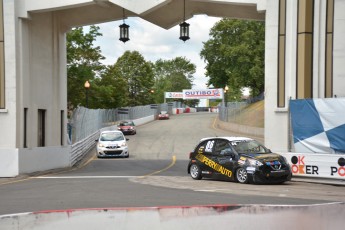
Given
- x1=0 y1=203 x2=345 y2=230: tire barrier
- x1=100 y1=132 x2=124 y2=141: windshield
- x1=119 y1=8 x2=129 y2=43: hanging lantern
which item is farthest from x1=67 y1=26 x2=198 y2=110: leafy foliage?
x1=0 y1=203 x2=345 y2=230: tire barrier

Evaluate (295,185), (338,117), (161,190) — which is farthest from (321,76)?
(161,190)

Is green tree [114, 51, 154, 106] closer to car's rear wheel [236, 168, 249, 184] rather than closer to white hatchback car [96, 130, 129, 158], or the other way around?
white hatchback car [96, 130, 129, 158]

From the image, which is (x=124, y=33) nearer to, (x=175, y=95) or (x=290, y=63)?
(x=290, y=63)

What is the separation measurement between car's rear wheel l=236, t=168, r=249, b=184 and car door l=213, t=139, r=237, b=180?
282 millimetres

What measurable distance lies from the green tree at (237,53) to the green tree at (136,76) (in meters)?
32.2

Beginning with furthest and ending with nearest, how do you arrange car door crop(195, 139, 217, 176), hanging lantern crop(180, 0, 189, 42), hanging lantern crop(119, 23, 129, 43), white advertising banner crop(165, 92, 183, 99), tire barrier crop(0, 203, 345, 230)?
white advertising banner crop(165, 92, 183, 99), hanging lantern crop(119, 23, 129, 43), hanging lantern crop(180, 0, 189, 42), car door crop(195, 139, 217, 176), tire barrier crop(0, 203, 345, 230)

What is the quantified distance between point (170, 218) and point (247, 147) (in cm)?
1113

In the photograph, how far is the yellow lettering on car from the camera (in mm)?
17578

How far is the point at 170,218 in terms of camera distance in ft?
22.4

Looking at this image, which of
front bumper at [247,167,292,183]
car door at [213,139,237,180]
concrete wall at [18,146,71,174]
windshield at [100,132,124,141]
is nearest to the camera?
front bumper at [247,167,292,183]

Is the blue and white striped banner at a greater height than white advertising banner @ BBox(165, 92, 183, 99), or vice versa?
white advertising banner @ BBox(165, 92, 183, 99)

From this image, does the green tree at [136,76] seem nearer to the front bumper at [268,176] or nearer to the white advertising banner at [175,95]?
the white advertising banner at [175,95]

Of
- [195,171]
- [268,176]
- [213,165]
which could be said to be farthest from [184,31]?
[268,176]

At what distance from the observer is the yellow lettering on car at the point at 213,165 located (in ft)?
57.7
